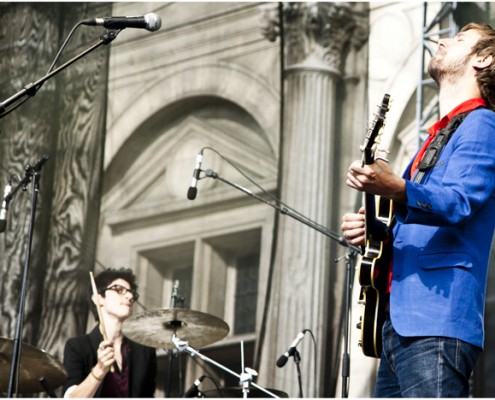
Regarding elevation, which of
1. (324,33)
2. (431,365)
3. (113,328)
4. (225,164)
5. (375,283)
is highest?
(324,33)

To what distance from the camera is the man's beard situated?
3.75m

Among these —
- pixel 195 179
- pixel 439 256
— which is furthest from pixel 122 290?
pixel 439 256

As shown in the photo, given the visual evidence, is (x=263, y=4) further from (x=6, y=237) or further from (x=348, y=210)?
(x=6, y=237)

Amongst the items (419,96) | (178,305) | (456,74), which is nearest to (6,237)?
(178,305)

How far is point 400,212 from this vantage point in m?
3.42

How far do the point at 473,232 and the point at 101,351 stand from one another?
3683 mm

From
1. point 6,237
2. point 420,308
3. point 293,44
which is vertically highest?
point 293,44

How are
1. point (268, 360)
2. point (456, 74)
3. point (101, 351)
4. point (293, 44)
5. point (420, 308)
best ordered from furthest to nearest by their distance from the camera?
1. point (293, 44)
2. point (268, 360)
3. point (101, 351)
4. point (456, 74)
5. point (420, 308)

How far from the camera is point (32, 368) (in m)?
6.64

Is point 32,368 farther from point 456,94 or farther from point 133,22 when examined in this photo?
point 456,94

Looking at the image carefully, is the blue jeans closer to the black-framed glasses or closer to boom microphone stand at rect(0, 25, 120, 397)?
boom microphone stand at rect(0, 25, 120, 397)

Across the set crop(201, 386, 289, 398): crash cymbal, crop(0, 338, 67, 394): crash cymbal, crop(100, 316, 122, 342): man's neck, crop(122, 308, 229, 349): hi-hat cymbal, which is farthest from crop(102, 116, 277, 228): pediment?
crop(0, 338, 67, 394): crash cymbal

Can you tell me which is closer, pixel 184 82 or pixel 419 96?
pixel 419 96

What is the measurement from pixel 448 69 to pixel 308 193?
4.74 m
